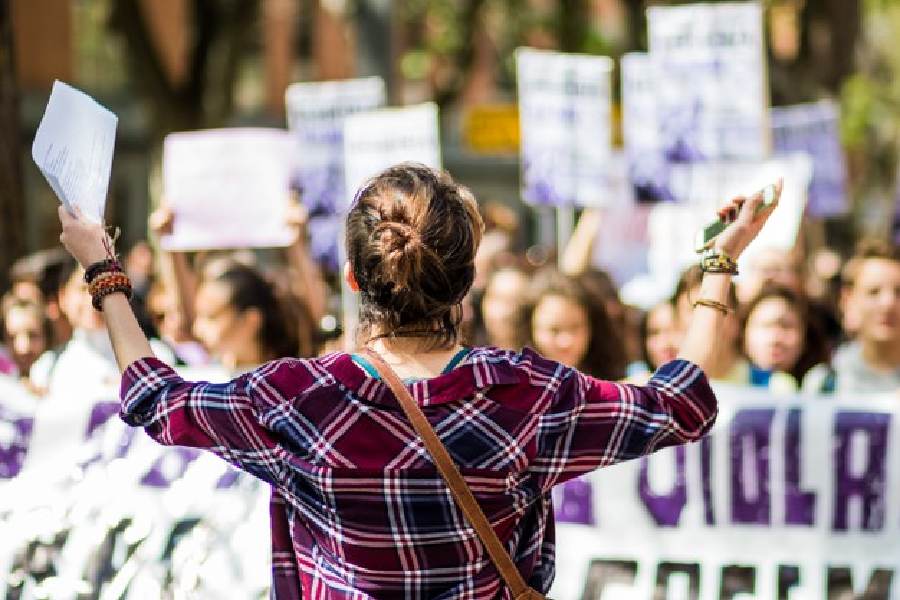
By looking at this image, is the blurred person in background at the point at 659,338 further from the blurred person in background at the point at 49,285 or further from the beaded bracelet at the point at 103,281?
the beaded bracelet at the point at 103,281

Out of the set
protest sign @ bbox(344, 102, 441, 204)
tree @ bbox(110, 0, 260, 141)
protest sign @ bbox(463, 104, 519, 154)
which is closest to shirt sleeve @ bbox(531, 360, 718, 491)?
protest sign @ bbox(344, 102, 441, 204)

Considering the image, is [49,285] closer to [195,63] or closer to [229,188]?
[229,188]

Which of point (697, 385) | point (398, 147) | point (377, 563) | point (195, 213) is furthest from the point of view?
point (398, 147)

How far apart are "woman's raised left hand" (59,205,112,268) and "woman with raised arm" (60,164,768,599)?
214 mm

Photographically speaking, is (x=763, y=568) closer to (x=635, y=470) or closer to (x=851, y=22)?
(x=635, y=470)

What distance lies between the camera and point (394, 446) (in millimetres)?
2561

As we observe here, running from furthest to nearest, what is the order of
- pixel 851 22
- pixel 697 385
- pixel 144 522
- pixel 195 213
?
1. pixel 851 22
2. pixel 195 213
3. pixel 144 522
4. pixel 697 385

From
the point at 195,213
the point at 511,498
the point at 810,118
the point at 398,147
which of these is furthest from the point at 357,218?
the point at 810,118

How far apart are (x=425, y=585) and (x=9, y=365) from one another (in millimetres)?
3439

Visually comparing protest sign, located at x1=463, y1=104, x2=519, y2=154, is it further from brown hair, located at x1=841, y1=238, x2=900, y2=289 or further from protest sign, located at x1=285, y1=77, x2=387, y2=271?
brown hair, located at x1=841, y1=238, x2=900, y2=289

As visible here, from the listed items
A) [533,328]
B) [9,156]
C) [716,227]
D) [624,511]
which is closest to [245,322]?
[533,328]

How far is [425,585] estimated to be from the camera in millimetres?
2604

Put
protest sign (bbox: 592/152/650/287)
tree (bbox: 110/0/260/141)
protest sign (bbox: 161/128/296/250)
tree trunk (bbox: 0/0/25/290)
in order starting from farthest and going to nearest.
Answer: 1. tree (bbox: 110/0/260/141)
2. protest sign (bbox: 592/152/650/287)
3. tree trunk (bbox: 0/0/25/290)
4. protest sign (bbox: 161/128/296/250)

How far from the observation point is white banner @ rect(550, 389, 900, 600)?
4066mm
